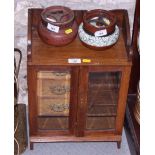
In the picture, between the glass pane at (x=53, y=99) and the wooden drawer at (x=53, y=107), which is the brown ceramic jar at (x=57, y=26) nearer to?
the glass pane at (x=53, y=99)

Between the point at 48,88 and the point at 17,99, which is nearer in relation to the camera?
the point at 48,88

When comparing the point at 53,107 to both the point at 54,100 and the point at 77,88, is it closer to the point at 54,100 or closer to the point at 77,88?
the point at 54,100

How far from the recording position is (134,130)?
3.36 metres

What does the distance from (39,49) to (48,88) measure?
0.28 metres

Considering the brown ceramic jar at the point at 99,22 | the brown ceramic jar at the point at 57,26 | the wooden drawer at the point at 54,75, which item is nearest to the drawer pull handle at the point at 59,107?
the wooden drawer at the point at 54,75

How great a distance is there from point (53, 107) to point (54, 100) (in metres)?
0.07

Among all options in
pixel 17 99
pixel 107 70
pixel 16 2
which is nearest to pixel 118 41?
pixel 107 70

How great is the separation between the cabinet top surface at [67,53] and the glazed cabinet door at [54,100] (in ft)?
0.21

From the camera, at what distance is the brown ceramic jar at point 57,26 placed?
2945 mm

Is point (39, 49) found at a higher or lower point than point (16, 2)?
lower

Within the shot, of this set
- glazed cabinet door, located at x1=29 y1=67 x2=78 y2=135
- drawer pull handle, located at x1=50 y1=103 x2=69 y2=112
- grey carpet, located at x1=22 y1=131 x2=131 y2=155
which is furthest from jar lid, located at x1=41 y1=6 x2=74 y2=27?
grey carpet, located at x1=22 y1=131 x2=131 y2=155

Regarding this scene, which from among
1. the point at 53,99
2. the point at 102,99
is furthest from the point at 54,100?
the point at 102,99

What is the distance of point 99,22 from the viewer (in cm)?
305
